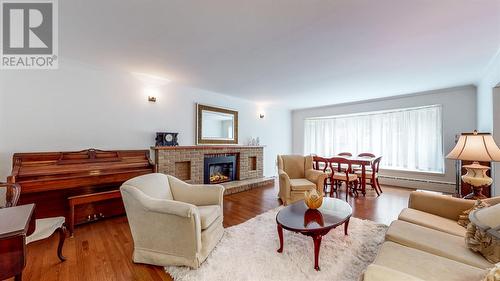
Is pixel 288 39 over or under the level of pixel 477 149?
over

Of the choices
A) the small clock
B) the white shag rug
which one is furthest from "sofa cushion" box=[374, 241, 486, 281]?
the small clock

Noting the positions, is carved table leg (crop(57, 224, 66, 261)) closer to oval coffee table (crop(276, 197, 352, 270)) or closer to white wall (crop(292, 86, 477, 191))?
oval coffee table (crop(276, 197, 352, 270))

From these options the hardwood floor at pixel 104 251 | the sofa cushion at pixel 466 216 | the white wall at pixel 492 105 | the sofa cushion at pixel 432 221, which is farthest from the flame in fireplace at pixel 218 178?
the white wall at pixel 492 105

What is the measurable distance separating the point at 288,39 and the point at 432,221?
2379 millimetres

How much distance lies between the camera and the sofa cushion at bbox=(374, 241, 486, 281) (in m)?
1.14

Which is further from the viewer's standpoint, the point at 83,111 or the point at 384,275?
the point at 83,111

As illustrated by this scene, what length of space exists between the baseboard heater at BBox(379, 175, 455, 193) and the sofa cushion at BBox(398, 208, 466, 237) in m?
3.54

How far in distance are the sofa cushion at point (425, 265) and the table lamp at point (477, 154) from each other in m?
1.42

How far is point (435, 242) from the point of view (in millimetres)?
1516

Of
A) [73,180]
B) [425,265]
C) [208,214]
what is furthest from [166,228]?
[425,265]

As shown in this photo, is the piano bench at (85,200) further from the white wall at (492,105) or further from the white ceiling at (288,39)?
the white wall at (492,105)

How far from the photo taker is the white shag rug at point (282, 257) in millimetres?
1755

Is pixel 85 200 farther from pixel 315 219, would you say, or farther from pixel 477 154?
pixel 477 154

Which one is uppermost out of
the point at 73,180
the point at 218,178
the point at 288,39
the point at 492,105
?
the point at 288,39
